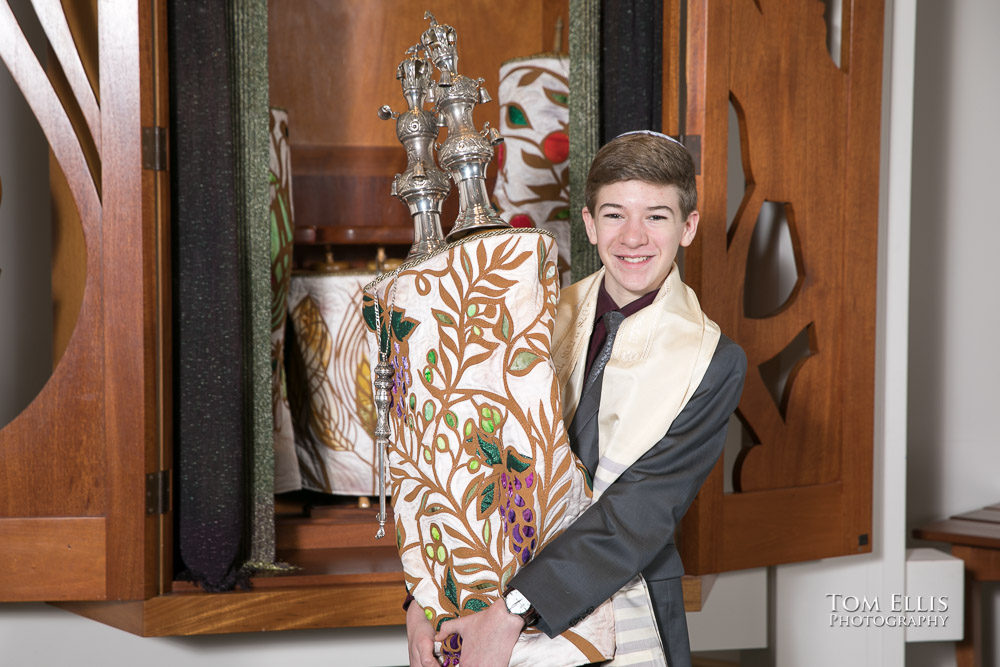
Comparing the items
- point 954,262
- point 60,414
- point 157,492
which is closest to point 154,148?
point 60,414

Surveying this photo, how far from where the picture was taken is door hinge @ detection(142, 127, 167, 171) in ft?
5.41

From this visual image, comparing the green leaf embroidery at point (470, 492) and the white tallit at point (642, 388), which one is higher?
the white tallit at point (642, 388)

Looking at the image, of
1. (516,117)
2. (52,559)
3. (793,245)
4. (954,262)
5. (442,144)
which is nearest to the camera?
(442,144)

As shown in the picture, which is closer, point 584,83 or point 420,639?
point 420,639

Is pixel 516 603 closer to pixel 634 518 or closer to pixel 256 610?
pixel 634 518

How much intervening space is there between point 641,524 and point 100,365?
3.58ft

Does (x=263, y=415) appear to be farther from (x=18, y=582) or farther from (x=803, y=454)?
(x=803, y=454)

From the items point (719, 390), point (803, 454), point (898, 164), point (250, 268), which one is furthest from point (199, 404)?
point (898, 164)

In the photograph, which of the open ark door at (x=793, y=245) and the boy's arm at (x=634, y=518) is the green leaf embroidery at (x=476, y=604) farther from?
the open ark door at (x=793, y=245)

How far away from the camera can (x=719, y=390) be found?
3.61ft

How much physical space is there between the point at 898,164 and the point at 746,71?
1.58ft

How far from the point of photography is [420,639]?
1072 mm

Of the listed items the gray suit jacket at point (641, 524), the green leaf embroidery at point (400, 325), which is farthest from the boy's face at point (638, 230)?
the green leaf embroidery at point (400, 325)

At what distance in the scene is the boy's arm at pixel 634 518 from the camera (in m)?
1.00
